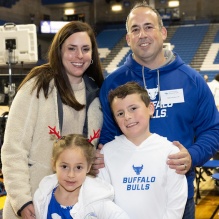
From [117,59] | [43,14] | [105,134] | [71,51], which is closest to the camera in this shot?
[71,51]

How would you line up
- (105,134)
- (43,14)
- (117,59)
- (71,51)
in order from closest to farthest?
(71,51)
(105,134)
(117,59)
(43,14)

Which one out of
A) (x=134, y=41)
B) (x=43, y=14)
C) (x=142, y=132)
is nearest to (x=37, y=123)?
(x=142, y=132)

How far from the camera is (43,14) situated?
23.0 m

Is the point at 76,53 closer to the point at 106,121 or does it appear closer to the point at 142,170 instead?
the point at 106,121

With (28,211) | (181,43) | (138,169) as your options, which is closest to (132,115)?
(138,169)

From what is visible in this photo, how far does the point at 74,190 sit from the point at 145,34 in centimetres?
86

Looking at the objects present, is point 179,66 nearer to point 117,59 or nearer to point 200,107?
point 200,107

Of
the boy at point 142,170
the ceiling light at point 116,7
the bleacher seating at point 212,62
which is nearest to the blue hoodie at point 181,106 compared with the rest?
the boy at point 142,170

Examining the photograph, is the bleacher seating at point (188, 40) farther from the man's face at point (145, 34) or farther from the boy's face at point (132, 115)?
the boy's face at point (132, 115)

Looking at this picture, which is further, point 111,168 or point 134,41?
point 134,41

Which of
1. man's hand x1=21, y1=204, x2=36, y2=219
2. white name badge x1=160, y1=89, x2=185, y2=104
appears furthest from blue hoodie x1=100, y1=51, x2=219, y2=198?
man's hand x1=21, y1=204, x2=36, y2=219

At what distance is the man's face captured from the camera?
202cm

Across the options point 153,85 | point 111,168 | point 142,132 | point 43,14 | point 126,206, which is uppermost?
point 43,14

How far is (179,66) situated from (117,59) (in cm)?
1741
